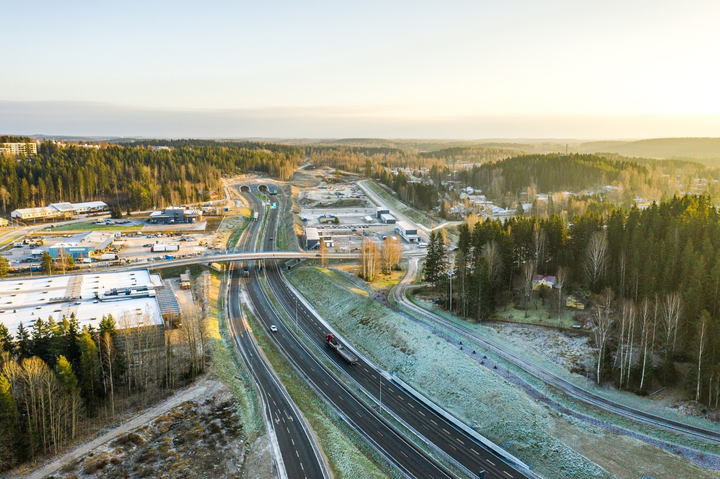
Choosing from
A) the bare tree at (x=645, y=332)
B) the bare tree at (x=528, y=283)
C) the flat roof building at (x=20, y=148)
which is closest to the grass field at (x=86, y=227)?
the flat roof building at (x=20, y=148)

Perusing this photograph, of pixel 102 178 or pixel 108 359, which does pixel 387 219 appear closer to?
pixel 108 359

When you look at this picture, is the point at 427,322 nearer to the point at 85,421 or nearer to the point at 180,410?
the point at 180,410

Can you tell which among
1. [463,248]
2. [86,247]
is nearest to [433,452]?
[463,248]

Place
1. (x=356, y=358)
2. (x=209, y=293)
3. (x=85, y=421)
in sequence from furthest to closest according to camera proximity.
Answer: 1. (x=209, y=293)
2. (x=356, y=358)
3. (x=85, y=421)

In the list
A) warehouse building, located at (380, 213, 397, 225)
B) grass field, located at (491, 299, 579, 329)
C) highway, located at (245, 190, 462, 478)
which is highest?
warehouse building, located at (380, 213, 397, 225)

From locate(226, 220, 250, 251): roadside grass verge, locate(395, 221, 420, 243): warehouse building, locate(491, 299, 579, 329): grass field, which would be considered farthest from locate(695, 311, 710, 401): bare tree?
locate(226, 220, 250, 251): roadside grass verge

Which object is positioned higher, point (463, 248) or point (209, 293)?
point (463, 248)

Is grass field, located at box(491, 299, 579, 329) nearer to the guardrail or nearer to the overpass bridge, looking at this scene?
the guardrail
